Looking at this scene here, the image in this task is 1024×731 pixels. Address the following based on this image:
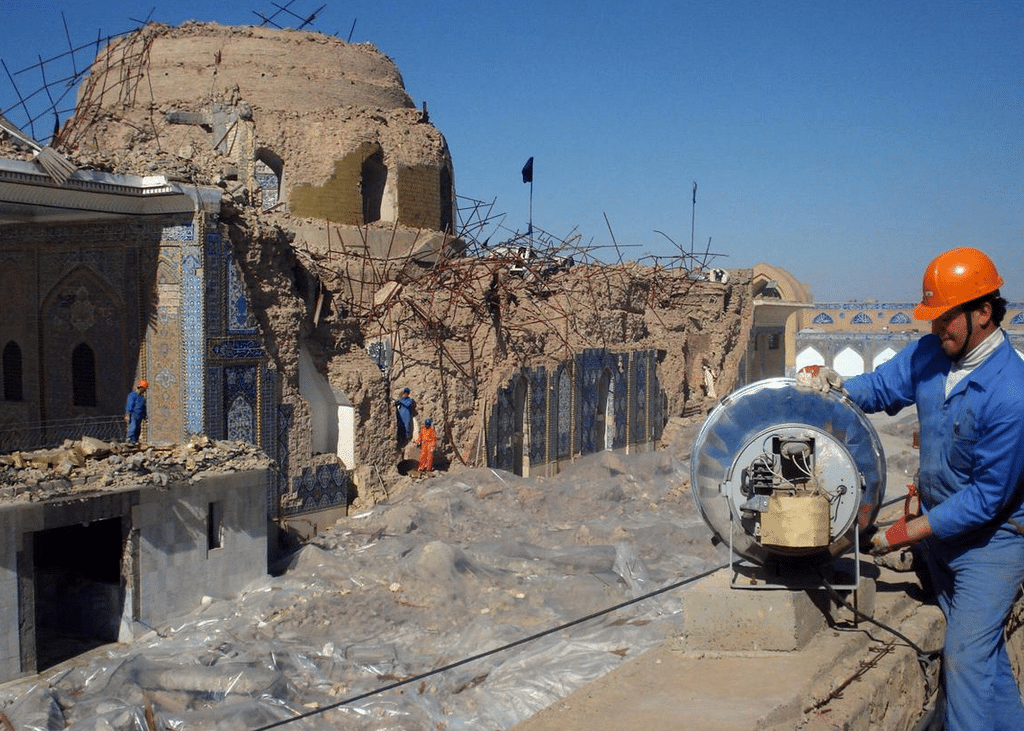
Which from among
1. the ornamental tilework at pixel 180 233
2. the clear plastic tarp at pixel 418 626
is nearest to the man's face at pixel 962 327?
the clear plastic tarp at pixel 418 626

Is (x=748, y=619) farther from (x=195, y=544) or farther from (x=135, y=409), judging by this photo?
(x=135, y=409)

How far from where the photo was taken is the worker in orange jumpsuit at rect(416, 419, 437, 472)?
14375 mm

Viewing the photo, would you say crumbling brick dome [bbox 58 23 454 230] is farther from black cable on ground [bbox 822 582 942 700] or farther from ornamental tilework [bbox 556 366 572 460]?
black cable on ground [bbox 822 582 942 700]

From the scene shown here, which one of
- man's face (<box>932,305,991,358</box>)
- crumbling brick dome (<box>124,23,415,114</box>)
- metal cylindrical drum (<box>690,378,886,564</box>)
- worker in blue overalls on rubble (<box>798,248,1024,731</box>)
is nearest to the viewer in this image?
worker in blue overalls on rubble (<box>798,248,1024,731</box>)

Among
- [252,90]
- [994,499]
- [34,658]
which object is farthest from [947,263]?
[252,90]

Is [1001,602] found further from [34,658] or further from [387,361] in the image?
[387,361]

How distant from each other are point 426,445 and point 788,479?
10.1m

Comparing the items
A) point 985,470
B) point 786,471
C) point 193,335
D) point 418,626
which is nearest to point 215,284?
point 193,335

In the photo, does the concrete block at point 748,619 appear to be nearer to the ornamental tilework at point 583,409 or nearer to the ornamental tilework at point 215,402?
the ornamental tilework at point 215,402

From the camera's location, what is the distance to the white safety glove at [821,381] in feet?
15.1

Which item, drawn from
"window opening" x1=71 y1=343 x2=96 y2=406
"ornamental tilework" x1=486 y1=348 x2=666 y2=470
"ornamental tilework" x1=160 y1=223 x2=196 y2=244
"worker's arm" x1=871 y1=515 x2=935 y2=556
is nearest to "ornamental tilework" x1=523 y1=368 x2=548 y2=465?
"ornamental tilework" x1=486 y1=348 x2=666 y2=470

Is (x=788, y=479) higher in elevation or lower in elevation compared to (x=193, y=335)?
lower

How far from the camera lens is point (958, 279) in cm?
396

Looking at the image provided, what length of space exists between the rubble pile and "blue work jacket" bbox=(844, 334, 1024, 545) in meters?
7.47
